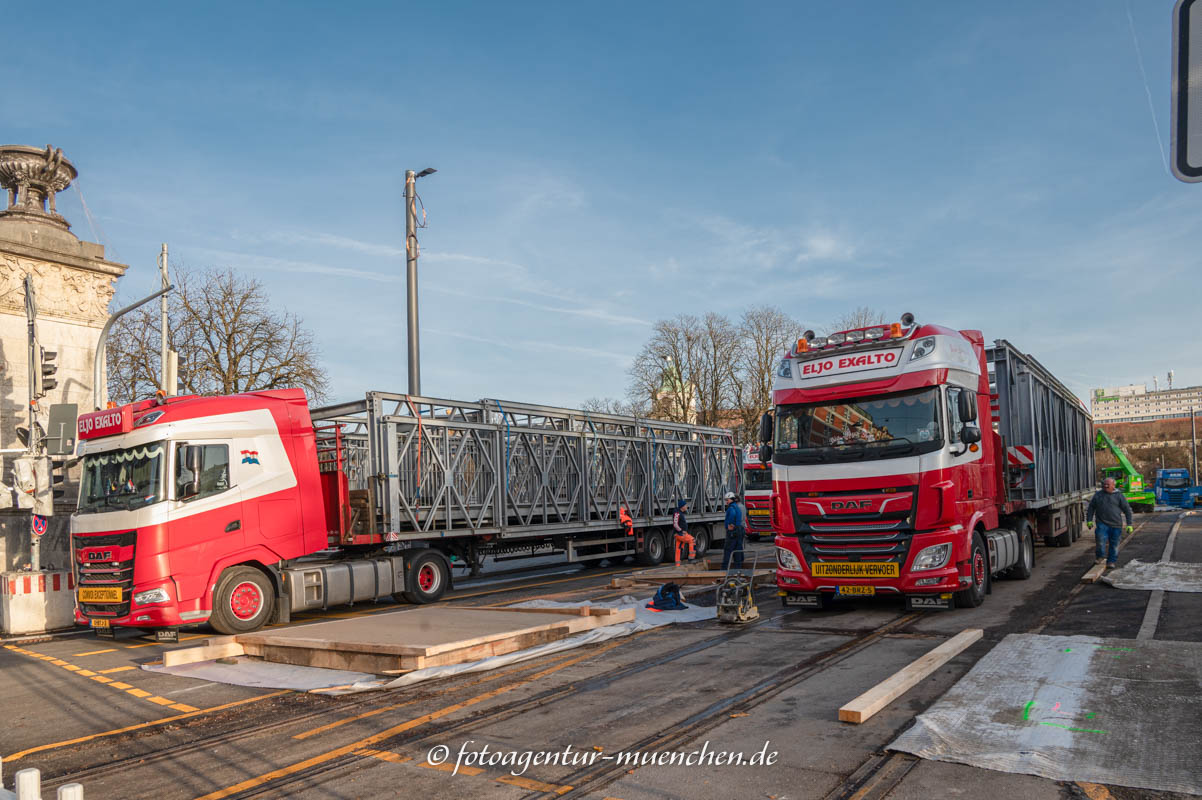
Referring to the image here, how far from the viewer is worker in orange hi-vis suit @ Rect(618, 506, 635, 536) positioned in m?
20.1

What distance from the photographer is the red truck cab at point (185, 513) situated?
11.0 metres

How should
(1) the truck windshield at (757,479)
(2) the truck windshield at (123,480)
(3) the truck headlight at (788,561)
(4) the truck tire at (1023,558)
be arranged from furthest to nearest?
(1) the truck windshield at (757,479), (4) the truck tire at (1023,558), (2) the truck windshield at (123,480), (3) the truck headlight at (788,561)

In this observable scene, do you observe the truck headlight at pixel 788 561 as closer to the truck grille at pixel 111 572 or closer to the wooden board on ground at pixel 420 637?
the wooden board on ground at pixel 420 637

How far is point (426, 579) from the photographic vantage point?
48.8 feet

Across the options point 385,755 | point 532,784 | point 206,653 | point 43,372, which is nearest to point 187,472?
point 206,653

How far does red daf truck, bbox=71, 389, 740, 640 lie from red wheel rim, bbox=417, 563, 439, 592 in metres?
0.04

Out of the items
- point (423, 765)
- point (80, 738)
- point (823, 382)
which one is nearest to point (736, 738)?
point (423, 765)

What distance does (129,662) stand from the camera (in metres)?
9.91

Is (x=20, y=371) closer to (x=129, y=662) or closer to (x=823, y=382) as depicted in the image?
(x=129, y=662)

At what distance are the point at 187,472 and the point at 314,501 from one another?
A: 2.24 metres

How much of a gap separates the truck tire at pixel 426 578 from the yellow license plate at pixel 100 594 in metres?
4.51

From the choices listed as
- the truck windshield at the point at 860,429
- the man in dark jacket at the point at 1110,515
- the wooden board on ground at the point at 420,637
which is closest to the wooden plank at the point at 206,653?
the wooden board on ground at the point at 420,637

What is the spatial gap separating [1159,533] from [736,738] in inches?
966

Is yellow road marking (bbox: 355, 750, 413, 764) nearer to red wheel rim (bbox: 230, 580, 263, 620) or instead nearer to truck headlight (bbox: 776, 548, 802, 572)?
truck headlight (bbox: 776, 548, 802, 572)
